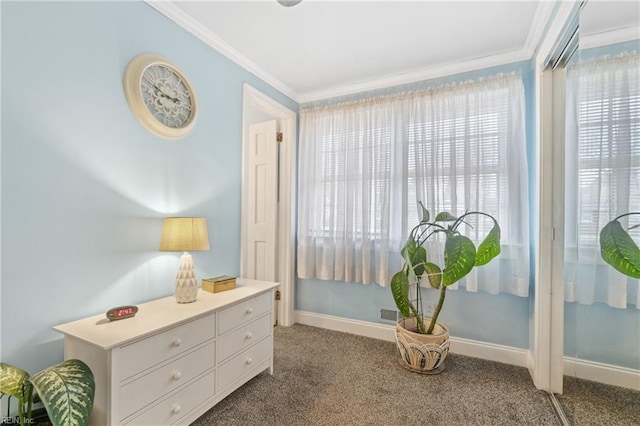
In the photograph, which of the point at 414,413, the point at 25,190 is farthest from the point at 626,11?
the point at 25,190

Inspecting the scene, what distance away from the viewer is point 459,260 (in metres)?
1.95

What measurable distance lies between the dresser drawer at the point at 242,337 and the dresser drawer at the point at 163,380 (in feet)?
0.22

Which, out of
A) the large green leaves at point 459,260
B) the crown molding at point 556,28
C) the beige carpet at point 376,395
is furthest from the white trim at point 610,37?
the beige carpet at point 376,395

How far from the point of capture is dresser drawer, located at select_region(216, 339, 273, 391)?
5.70 feet

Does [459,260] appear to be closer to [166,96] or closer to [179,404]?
[179,404]

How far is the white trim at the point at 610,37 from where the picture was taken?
4.59 feet

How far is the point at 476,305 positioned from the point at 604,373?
897 millimetres

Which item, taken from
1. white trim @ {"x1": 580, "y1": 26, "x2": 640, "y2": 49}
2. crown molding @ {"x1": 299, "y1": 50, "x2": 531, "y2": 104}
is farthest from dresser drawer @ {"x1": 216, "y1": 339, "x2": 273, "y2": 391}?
white trim @ {"x1": 580, "y1": 26, "x2": 640, "y2": 49}

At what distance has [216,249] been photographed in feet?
7.47

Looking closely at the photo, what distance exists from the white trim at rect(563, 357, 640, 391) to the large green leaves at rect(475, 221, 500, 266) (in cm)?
74

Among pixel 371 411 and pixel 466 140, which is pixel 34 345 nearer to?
pixel 371 411

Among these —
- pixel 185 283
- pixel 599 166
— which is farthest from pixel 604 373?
pixel 185 283

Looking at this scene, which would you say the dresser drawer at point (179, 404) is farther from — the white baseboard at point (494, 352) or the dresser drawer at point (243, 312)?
the white baseboard at point (494, 352)

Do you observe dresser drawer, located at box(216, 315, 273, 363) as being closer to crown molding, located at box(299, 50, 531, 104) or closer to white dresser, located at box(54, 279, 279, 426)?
white dresser, located at box(54, 279, 279, 426)
